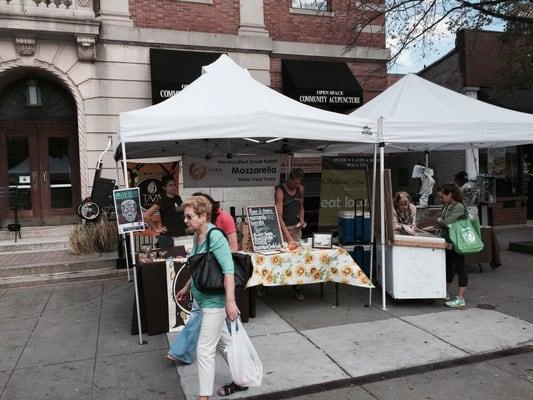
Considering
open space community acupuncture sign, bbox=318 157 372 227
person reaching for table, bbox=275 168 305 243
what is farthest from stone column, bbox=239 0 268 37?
person reaching for table, bbox=275 168 305 243

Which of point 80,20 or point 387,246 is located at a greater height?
point 80,20

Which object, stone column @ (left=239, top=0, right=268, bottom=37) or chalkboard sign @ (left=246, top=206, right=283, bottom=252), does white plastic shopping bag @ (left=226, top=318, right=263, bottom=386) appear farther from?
stone column @ (left=239, top=0, right=268, bottom=37)

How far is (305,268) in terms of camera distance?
609cm

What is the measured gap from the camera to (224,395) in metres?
3.95

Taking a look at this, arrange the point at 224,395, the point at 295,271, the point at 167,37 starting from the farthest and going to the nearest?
the point at 167,37 < the point at 295,271 < the point at 224,395

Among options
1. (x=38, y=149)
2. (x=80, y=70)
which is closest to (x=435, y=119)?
(x=80, y=70)

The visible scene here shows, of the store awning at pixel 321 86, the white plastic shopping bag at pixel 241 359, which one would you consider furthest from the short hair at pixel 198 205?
the store awning at pixel 321 86

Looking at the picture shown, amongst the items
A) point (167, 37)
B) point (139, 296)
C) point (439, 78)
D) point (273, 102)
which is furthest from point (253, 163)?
point (439, 78)

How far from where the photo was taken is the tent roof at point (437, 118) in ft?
21.7

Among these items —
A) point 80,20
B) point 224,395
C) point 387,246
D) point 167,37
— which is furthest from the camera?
point 167,37

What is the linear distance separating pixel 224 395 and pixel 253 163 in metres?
5.28

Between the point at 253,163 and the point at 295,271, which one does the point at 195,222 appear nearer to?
the point at 295,271

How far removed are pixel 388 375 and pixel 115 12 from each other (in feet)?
33.4

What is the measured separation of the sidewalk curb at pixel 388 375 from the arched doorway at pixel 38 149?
29.8 feet
